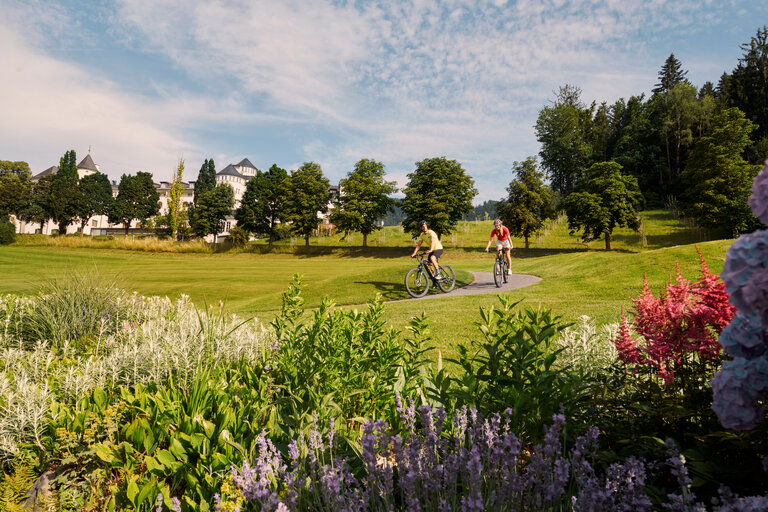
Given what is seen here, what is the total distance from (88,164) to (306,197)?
109016 millimetres

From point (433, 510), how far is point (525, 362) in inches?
54.7

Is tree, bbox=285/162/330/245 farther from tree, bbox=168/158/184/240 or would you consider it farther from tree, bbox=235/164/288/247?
tree, bbox=168/158/184/240

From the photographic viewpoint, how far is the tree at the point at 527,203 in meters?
46.1

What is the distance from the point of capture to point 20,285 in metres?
17.6

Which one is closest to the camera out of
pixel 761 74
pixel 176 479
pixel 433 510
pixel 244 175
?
pixel 433 510

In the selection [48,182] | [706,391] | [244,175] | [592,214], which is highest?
[244,175]

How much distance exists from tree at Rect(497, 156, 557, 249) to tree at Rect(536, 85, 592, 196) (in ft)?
70.8

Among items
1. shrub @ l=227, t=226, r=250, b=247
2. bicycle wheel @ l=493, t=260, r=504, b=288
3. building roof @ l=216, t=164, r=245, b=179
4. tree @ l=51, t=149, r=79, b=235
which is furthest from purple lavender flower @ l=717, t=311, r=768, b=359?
building roof @ l=216, t=164, r=245, b=179

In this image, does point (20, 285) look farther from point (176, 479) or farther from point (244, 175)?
point (244, 175)

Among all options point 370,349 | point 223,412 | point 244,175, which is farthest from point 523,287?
point 244,175

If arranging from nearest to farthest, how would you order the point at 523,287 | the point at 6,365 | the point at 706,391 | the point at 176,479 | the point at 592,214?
the point at 706,391 < the point at 176,479 < the point at 6,365 < the point at 523,287 < the point at 592,214

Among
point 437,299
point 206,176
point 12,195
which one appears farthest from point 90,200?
point 437,299

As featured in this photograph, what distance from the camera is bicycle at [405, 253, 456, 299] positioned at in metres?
16.5

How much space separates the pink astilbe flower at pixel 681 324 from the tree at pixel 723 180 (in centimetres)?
4679
